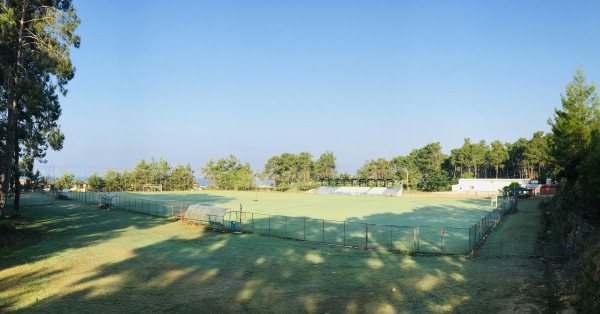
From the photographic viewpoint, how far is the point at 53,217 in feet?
130

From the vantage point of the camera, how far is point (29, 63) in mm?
32906

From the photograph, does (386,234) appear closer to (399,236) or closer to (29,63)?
(399,236)

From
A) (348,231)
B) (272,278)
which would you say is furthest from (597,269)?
(348,231)

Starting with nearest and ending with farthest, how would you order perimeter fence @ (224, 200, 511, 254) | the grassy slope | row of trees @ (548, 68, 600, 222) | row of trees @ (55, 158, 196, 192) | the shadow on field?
the grassy slope → row of trees @ (548, 68, 600, 222) → perimeter fence @ (224, 200, 511, 254) → the shadow on field → row of trees @ (55, 158, 196, 192)

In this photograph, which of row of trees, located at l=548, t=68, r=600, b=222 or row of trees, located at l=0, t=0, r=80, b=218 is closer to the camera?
row of trees, located at l=548, t=68, r=600, b=222

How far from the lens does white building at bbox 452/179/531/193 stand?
9519cm

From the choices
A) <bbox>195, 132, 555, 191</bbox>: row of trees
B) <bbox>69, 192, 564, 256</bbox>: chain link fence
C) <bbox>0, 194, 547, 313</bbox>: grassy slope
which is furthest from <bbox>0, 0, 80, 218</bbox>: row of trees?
<bbox>195, 132, 555, 191</bbox>: row of trees

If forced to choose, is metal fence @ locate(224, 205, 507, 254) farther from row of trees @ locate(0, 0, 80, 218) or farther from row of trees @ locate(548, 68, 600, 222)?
row of trees @ locate(0, 0, 80, 218)

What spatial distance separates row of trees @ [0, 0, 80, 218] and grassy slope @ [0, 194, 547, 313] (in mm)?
10152

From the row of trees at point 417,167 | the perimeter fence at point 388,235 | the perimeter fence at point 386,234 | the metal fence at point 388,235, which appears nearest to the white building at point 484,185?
the row of trees at point 417,167

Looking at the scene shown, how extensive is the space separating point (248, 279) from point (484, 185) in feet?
307

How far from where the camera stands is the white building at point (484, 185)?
312 feet

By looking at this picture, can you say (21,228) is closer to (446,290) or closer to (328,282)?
(328,282)

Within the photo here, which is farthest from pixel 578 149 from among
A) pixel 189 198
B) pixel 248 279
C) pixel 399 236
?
pixel 189 198
